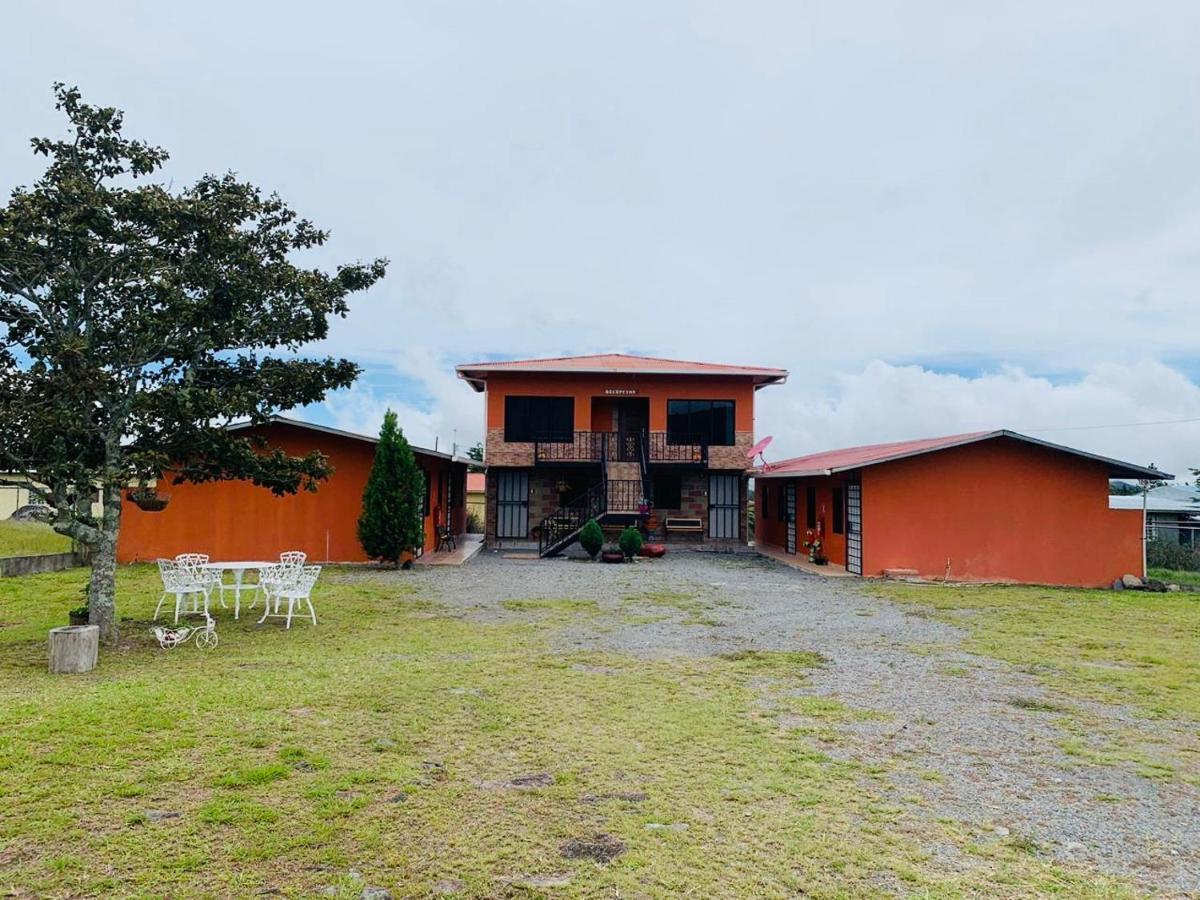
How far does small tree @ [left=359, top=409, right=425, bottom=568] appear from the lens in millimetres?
15508

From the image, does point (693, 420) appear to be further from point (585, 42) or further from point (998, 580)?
point (585, 42)

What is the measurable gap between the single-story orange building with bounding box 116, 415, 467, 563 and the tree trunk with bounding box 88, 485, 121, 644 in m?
7.86

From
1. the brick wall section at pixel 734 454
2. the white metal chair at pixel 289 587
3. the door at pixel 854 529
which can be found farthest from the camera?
the brick wall section at pixel 734 454

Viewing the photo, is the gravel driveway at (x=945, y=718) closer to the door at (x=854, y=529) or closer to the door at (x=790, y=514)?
the door at (x=854, y=529)

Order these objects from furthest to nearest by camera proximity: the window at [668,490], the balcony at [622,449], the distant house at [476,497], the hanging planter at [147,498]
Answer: the distant house at [476,497] → the window at [668,490] → the balcony at [622,449] → the hanging planter at [147,498]

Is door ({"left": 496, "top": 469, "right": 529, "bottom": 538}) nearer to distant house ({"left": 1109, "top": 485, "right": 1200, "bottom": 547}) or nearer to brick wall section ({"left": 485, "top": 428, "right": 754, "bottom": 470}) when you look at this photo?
brick wall section ({"left": 485, "top": 428, "right": 754, "bottom": 470})

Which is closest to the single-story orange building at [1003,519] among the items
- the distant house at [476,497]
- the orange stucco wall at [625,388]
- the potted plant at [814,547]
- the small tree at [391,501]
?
the potted plant at [814,547]

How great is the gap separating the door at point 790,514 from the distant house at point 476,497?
45.4 ft

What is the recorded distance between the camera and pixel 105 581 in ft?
26.7

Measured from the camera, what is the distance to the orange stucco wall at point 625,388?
22.7 metres

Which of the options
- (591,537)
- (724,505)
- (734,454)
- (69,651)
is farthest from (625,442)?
(69,651)

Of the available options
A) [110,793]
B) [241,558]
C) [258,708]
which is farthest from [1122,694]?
[241,558]

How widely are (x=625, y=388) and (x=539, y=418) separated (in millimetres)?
2691

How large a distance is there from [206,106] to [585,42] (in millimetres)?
5202
